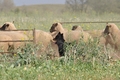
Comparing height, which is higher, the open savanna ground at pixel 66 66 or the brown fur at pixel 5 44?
the brown fur at pixel 5 44

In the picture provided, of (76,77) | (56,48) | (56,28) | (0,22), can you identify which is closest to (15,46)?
(56,48)

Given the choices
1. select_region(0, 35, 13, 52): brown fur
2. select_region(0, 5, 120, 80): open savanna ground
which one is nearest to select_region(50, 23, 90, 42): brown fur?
select_region(0, 5, 120, 80): open savanna ground

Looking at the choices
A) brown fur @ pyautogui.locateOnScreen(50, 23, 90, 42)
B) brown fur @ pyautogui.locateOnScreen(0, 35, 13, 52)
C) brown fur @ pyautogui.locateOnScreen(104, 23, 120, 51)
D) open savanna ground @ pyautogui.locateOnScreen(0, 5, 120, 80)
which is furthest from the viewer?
brown fur @ pyautogui.locateOnScreen(104, 23, 120, 51)

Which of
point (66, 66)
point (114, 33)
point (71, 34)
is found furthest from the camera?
point (114, 33)

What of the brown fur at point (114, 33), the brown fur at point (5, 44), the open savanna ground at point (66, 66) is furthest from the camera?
the brown fur at point (114, 33)

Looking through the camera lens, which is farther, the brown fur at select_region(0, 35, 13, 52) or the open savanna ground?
the brown fur at select_region(0, 35, 13, 52)

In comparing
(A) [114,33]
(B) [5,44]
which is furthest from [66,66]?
(A) [114,33]

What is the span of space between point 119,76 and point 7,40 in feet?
11.3

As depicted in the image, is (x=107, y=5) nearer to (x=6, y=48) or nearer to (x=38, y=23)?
(x=38, y=23)

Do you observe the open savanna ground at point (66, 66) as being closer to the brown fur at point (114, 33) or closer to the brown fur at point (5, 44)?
the brown fur at point (5, 44)

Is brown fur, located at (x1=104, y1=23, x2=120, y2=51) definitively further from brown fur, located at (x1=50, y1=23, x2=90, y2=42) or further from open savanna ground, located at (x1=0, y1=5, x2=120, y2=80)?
open savanna ground, located at (x1=0, y1=5, x2=120, y2=80)

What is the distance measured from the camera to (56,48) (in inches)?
448

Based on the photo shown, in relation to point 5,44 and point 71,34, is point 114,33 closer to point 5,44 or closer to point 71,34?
point 71,34

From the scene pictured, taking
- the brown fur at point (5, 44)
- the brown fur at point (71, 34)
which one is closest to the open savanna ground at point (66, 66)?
the brown fur at point (71, 34)
